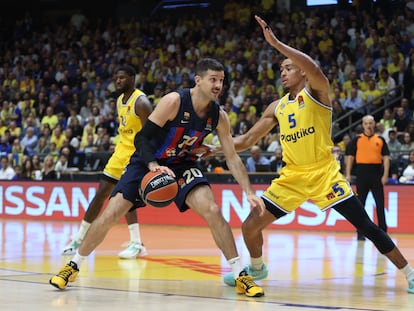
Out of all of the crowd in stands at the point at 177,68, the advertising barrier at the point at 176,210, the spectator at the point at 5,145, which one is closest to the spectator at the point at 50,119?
the crowd in stands at the point at 177,68

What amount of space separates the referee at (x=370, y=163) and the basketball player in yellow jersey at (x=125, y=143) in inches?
161

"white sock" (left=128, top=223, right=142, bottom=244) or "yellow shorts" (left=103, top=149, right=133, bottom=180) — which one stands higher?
"yellow shorts" (left=103, top=149, right=133, bottom=180)

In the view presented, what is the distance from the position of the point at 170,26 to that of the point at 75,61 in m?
3.17

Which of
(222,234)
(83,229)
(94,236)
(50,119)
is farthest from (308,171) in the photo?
(50,119)

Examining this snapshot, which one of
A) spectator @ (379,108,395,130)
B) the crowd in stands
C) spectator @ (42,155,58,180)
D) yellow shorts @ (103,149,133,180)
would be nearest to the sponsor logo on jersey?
yellow shorts @ (103,149,133,180)

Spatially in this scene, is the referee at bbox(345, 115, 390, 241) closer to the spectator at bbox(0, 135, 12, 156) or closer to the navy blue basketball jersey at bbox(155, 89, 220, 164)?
the navy blue basketball jersey at bbox(155, 89, 220, 164)

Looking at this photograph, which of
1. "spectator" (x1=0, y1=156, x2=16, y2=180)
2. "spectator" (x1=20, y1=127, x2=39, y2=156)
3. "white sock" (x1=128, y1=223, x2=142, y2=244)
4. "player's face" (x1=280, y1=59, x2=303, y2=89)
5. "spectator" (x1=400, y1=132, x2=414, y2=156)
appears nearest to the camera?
"player's face" (x1=280, y1=59, x2=303, y2=89)

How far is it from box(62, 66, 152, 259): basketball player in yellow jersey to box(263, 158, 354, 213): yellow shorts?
2.76 metres

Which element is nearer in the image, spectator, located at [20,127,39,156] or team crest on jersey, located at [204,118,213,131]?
team crest on jersey, located at [204,118,213,131]

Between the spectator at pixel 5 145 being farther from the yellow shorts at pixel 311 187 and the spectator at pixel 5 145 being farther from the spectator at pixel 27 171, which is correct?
the yellow shorts at pixel 311 187

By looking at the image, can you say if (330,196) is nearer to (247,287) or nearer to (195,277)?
(247,287)

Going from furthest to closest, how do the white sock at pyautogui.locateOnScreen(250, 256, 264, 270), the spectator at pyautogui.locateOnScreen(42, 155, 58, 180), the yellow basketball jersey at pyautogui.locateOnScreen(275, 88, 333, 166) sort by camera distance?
the spectator at pyautogui.locateOnScreen(42, 155, 58, 180) < the white sock at pyautogui.locateOnScreen(250, 256, 264, 270) < the yellow basketball jersey at pyautogui.locateOnScreen(275, 88, 333, 166)

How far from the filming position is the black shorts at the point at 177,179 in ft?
24.6

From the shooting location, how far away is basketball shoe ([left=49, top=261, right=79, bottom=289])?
23.9 ft
